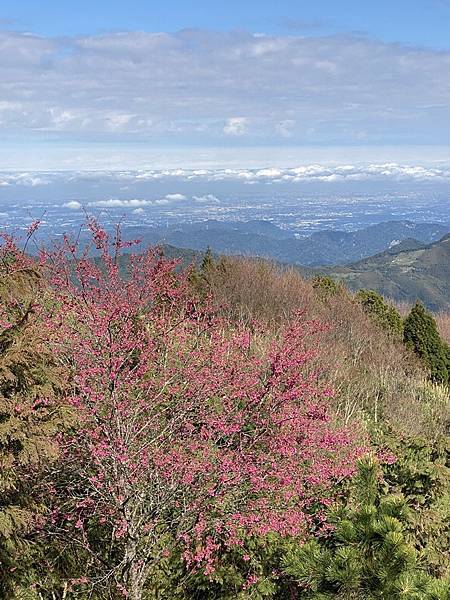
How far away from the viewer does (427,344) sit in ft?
78.6

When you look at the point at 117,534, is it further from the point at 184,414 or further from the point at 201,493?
the point at 184,414

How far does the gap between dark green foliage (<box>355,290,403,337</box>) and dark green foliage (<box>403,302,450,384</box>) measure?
1.81 ft

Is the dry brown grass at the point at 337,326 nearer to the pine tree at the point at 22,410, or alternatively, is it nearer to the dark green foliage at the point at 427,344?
the dark green foliage at the point at 427,344

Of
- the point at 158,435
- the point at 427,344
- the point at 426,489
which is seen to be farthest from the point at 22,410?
the point at 427,344

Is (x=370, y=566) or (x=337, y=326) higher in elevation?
(x=370, y=566)

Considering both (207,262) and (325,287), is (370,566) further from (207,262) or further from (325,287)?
(325,287)

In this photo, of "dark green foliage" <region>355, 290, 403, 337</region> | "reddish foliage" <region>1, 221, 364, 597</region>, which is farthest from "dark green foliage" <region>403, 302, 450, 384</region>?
"reddish foliage" <region>1, 221, 364, 597</region>

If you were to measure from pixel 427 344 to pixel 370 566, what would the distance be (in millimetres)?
21352

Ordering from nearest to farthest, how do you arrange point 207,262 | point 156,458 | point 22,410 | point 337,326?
point 22,410 < point 156,458 < point 337,326 < point 207,262

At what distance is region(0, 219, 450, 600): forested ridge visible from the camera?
16.0 ft

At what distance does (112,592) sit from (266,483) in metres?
2.12

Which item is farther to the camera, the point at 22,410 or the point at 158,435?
the point at 158,435

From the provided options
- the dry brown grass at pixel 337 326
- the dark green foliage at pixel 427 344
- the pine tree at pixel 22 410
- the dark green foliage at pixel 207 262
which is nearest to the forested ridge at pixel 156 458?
the pine tree at pixel 22 410

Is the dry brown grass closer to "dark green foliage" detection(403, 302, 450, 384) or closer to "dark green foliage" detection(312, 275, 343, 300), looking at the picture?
"dark green foliage" detection(312, 275, 343, 300)
